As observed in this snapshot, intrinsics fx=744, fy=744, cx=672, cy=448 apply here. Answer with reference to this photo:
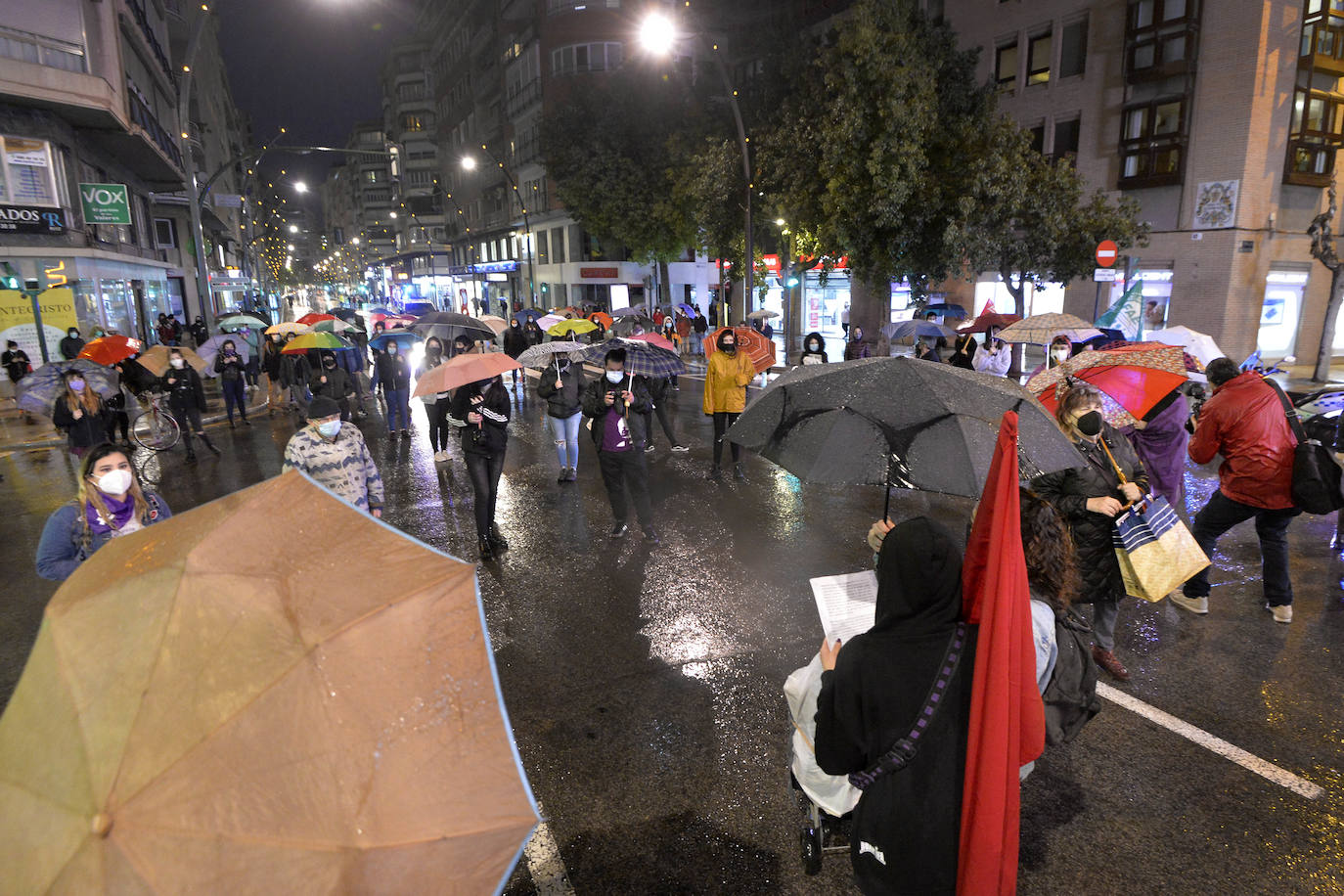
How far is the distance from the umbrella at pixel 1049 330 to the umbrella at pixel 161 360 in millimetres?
12959

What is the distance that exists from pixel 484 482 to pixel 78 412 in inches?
211

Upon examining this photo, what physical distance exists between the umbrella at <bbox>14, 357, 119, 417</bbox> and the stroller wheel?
982 cm

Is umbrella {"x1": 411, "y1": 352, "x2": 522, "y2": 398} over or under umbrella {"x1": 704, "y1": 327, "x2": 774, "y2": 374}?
over

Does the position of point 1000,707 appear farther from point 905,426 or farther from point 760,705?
point 760,705

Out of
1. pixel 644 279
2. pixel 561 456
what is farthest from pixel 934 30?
pixel 644 279

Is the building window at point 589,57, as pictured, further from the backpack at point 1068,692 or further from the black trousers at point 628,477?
the backpack at point 1068,692

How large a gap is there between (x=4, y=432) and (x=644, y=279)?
3280 cm

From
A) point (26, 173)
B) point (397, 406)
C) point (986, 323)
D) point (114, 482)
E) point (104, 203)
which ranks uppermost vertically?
point (26, 173)

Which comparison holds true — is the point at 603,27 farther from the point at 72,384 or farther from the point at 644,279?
the point at 72,384

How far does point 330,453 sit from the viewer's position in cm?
544

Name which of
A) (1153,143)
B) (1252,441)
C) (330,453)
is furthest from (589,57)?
(1252,441)

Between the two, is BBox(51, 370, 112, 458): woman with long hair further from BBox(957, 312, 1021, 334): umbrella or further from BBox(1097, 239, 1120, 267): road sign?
BBox(1097, 239, 1120, 267): road sign

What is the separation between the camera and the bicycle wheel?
41.1ft

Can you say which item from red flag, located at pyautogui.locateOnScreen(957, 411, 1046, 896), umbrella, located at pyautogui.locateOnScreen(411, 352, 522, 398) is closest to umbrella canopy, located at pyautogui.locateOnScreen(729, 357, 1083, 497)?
red flag, located at pyautogui.locateOnScreen(957, 411, 1046, 896)
